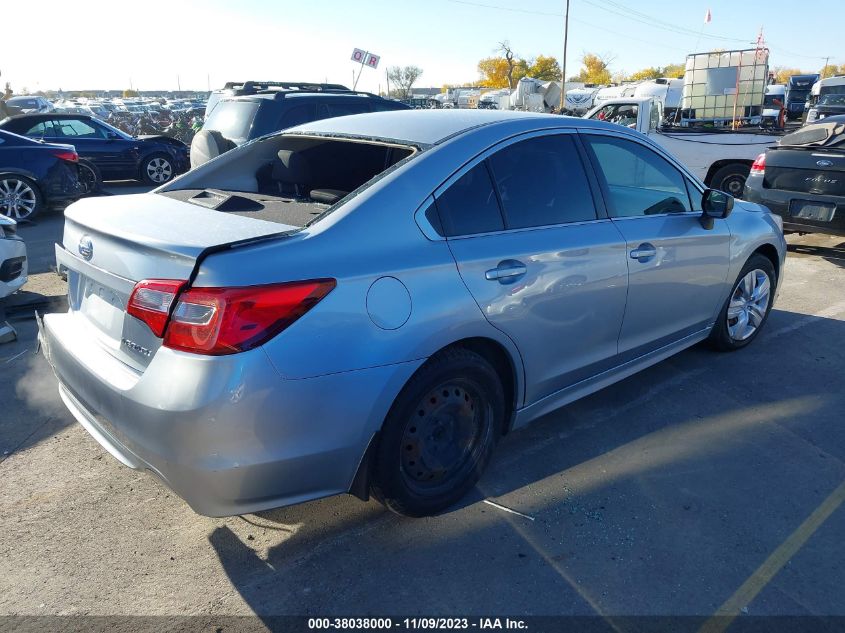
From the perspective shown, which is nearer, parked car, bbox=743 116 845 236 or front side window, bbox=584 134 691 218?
front side window, bbox=584 134 691 218

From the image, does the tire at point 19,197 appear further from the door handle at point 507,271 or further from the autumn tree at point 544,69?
the autumn tree at point 544,69

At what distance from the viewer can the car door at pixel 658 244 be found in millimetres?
3625

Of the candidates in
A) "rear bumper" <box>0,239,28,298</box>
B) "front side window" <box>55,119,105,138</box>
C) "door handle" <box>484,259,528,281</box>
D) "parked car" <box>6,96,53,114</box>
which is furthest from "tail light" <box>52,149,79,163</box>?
"parked car" <box>6,96,53,114</box>

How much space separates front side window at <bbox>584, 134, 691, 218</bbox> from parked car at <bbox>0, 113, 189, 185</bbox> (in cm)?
1077

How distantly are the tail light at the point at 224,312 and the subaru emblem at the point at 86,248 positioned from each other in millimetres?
577

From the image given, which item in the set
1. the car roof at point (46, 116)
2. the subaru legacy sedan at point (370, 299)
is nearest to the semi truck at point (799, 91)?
the car roof at point (46, 116)

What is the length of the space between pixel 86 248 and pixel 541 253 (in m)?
1.98

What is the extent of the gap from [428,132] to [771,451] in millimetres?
2480

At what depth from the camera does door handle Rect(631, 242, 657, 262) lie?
11.7 feet

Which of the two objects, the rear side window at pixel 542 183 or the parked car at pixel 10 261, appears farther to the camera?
the parked car at pixel 10 261

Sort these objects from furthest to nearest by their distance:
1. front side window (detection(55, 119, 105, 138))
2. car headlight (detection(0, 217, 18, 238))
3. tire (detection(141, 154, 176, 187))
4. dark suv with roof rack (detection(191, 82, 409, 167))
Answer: tire (detection(141, 154, 176, 187))
front side window (detection(55, 119, 105, 138))
dark suv with roof rack (detection(191, 82, 409, 167))
car headlight (detection(0, 217, 18, 238))

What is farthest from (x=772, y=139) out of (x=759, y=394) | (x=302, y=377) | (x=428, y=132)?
(x=302, y=377)

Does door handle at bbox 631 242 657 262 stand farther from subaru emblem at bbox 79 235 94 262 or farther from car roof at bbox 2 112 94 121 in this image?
car roof at bbox 2 112 94 121

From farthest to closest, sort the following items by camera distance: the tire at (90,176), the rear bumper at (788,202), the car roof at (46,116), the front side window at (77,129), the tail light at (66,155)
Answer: the front side window at (77,129) < the car roof at (46,116) < the tire at (90,176) < the tail light at (66,155) < the rear bumper at (788,202)
